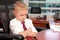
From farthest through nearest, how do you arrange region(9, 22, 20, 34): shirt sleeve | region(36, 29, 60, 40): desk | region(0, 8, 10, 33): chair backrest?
1. region(0, 8, 10, 33): chair backrest
2. region(9, 22, 20, 34): shirt sleeve
3. region(36, 29, 60, 40): desk

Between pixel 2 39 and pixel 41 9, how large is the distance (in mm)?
2576

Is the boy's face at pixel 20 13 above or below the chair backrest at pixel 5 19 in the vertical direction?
above

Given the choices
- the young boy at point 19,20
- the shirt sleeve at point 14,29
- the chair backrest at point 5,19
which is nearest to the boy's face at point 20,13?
the young boy at point 19,20

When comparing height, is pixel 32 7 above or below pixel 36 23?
above

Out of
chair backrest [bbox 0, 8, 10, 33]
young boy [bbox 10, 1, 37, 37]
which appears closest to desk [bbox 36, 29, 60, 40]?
young boy [bbox 10, 1, 37, 37]

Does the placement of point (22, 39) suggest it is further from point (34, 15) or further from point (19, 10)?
point (34, 15)

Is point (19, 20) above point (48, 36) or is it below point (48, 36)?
above

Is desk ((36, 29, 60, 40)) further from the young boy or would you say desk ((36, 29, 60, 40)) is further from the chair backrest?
the chair backrest

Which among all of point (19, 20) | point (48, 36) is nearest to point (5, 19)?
point (19, 20)

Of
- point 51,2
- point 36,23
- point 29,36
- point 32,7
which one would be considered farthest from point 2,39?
point 51,2

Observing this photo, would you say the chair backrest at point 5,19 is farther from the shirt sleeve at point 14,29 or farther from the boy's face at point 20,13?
the boy's face at point 20,13

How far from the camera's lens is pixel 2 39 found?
208 centimetres

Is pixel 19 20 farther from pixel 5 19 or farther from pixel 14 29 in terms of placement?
pixel 5 19

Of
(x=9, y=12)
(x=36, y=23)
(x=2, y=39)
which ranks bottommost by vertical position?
(x=36, y=23)
